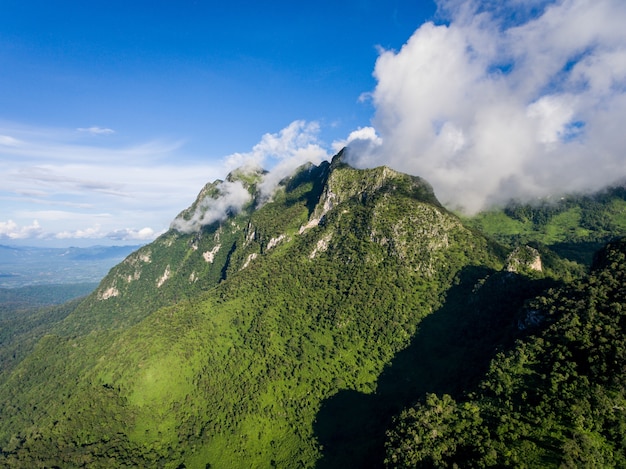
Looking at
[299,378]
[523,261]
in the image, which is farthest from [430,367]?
[523,261]

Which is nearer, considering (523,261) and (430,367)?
(430,367)

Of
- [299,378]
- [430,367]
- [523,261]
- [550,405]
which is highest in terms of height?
[523,261]

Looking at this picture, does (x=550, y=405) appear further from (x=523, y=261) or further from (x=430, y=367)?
(x=523, y=261)

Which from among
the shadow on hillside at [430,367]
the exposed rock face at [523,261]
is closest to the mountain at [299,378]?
the shadow on hillside at [430,367]

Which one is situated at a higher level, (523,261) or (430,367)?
(523,261)

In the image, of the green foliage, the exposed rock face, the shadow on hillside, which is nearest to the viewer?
the green foliage

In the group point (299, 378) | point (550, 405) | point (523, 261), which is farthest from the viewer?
point (299, 378)

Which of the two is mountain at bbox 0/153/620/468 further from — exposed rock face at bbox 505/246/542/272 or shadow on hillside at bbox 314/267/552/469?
exposed rock face at bbox 505/246/542/272

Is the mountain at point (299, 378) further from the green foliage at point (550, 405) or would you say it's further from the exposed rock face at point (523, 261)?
the green foliage at point (550, 405)

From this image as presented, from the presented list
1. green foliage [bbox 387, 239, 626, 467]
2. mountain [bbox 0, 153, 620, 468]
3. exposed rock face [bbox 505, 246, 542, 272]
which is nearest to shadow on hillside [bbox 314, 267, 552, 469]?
mountain [bbox 0, 153, 620, 468]
